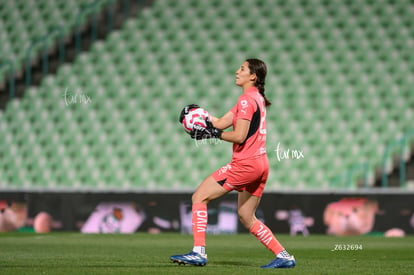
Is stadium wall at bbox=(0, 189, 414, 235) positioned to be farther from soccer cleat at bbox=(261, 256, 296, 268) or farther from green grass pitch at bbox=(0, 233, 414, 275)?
soccer cleat at bbox=(261, 256, 296, 268)

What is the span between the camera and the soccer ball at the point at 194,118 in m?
6.81

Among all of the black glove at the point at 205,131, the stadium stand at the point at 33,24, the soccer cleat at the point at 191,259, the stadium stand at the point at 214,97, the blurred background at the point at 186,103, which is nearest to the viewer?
the soccer cleat at the point at 191,259

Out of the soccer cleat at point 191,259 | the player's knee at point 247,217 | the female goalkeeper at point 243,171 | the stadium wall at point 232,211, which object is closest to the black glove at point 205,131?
the female goalkeeper at point 243,171

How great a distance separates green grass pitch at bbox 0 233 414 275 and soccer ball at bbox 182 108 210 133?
1182mm

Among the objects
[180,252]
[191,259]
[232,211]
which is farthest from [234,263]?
[232,211]

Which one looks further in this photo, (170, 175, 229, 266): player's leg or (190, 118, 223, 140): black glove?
(190, 118, 223, 140): black glove

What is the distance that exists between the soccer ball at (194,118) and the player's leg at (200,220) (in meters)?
0.50

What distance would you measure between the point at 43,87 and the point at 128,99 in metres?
2.05

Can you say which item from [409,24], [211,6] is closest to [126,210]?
[211,6]

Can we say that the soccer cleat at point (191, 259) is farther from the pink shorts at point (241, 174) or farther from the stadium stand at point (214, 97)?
the stadium stand at point (214, 97)

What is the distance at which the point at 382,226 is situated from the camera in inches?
505

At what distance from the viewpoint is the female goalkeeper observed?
6.62 metres

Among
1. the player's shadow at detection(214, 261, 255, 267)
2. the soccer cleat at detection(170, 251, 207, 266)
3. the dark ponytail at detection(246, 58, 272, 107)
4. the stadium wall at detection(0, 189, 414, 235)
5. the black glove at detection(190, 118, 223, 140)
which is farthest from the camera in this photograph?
the stadium wall at detection(0, 189, 414, 235)

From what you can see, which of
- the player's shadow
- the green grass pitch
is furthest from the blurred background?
the player's shadow
